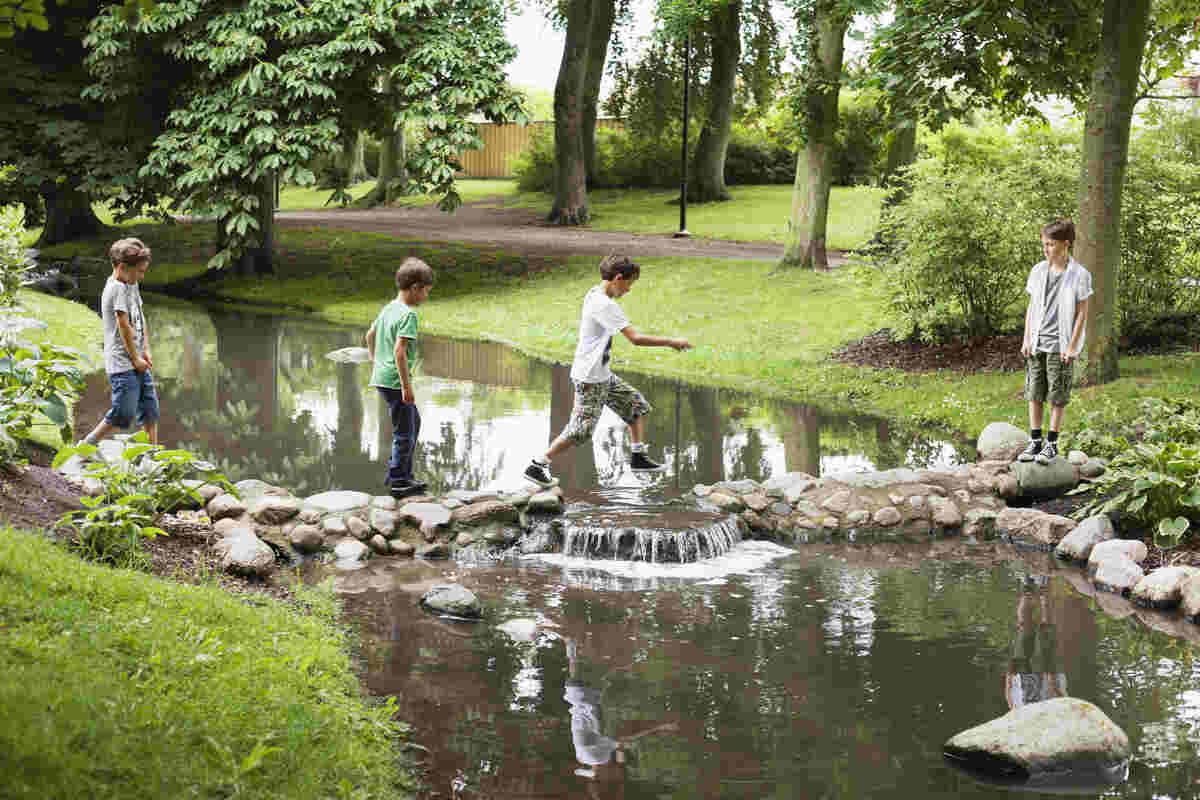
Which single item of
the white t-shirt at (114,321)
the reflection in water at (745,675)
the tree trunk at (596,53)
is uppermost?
the tree trunk at (596,53)

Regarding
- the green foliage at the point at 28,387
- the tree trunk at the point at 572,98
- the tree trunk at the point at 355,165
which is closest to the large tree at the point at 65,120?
the tree trunk at the point at 572,98

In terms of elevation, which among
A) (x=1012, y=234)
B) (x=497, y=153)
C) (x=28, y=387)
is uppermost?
(x=497, y=153)

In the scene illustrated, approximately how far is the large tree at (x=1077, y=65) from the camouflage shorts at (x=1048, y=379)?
3333 mm

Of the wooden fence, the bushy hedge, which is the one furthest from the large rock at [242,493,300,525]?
the wooden fence

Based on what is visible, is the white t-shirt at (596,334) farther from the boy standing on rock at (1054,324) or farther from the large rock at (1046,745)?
the large rock at (1046,745)

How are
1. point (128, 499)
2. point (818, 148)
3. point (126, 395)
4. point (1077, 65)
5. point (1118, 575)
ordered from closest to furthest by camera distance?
point (128, 499) < point (1118, 575) < point (126, 395) < point (1077, 65) < point (818, 148)

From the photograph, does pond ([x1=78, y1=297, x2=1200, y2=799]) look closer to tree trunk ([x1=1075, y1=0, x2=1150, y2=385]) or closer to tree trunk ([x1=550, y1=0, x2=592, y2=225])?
tree trunk ([x1=1075, y1=0, x2=1150, y2=385])

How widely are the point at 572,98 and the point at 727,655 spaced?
2678 cm

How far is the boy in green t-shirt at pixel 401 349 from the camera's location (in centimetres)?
936

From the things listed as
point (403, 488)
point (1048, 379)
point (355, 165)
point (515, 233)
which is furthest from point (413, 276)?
point (355, 165)

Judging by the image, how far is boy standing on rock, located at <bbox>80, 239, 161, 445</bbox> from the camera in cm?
931

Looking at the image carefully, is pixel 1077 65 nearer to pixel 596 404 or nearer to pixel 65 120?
pixel 596 404

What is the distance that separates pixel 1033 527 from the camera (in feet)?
33.7

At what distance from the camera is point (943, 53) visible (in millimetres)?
14836
